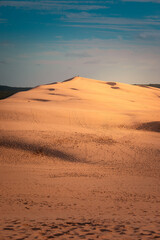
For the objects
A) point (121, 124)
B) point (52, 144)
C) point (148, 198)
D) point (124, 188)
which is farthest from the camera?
point (121, 124)

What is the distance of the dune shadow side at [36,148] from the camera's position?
1598 cm

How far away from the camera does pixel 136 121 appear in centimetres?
2467

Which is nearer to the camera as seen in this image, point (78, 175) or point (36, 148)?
point (78, 175)

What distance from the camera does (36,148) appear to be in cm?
1666

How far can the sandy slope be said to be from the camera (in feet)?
23.3

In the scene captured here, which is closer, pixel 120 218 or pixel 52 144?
pixel 120 218

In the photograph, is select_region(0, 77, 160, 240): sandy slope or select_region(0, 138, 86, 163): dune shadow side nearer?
select_region(0, 77, 160, 240): sandy slope

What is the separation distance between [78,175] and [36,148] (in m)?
4.44

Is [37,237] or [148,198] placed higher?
[37,237]

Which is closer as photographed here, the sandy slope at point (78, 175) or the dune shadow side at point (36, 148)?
the sandy slope at point (78, 175)

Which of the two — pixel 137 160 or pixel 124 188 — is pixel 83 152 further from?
pixel 124 188

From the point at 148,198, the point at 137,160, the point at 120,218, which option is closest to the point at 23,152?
the point at 137,160

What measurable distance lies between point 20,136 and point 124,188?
838cm

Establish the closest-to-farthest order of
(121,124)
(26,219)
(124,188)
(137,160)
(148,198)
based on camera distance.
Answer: (26,219), (148,198), (124,188), (137,160), (121,124)
